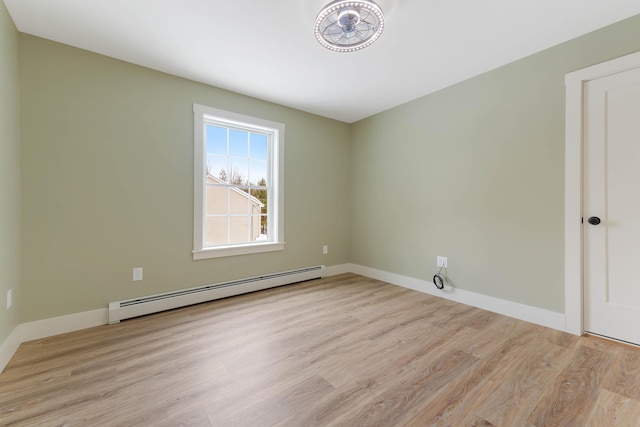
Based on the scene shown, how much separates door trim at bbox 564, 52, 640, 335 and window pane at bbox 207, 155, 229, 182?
11.1ft

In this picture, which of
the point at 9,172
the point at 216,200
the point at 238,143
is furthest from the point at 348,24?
the point at 9,172

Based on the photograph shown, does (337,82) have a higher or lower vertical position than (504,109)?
higher

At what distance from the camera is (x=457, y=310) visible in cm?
267

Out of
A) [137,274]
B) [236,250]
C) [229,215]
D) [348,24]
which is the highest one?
[348,24]

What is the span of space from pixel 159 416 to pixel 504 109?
354 cm

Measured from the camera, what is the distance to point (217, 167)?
10.3ft

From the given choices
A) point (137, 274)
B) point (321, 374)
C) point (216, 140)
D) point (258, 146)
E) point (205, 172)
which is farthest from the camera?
point (258, 146)

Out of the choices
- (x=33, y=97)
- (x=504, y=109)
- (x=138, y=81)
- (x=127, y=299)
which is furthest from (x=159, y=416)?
(x=504, y=109)

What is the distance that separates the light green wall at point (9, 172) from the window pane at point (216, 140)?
148 cm

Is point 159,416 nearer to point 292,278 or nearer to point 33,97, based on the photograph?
point 292,278

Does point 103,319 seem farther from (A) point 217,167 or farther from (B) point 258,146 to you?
(B) point 258,146

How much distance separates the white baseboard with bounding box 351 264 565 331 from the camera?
2.27 m

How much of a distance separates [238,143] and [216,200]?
781 millimetres

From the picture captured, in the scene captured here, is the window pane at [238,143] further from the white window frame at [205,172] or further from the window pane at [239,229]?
the window pane at [239,229]
